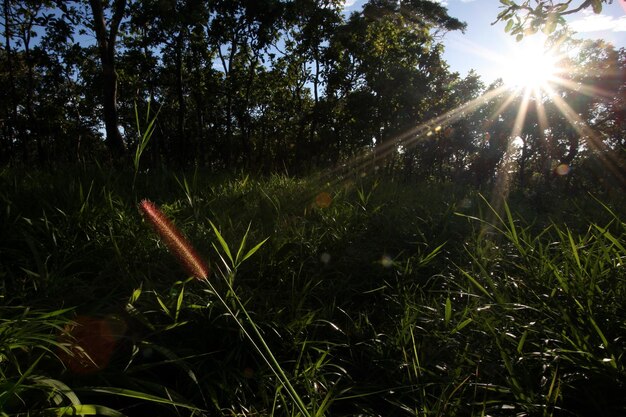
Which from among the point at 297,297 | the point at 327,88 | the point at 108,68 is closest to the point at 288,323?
the point at 297,297

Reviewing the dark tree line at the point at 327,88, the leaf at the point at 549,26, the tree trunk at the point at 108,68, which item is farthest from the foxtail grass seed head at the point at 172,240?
the dark tree line at the point at 327,88

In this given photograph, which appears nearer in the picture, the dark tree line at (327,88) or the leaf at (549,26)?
the leaf at (549,26)

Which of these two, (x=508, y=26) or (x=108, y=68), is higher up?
(x=108, y=68)

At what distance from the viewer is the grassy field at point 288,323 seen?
1396 mm

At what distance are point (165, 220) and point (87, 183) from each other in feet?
9.32

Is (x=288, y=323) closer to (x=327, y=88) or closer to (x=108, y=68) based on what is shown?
(x=108, y=68)

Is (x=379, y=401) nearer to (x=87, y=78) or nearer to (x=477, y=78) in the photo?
(x=87, y=78)

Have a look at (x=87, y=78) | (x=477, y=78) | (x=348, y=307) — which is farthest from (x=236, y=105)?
(x=348, y=307)

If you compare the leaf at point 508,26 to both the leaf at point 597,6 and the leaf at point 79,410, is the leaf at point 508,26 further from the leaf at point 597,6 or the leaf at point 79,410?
the leaf at point 79,410

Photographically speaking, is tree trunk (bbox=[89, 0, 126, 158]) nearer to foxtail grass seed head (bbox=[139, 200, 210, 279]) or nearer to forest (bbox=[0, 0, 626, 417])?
forest (bbox=[0, 0, 626, 417])

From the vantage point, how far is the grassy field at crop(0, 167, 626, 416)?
1396mm

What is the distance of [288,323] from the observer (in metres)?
1.98

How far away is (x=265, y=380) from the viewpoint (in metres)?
1.63

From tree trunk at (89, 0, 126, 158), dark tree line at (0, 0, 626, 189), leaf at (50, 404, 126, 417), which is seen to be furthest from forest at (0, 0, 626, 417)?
dark tree line at (0, 0, 626, 189)
